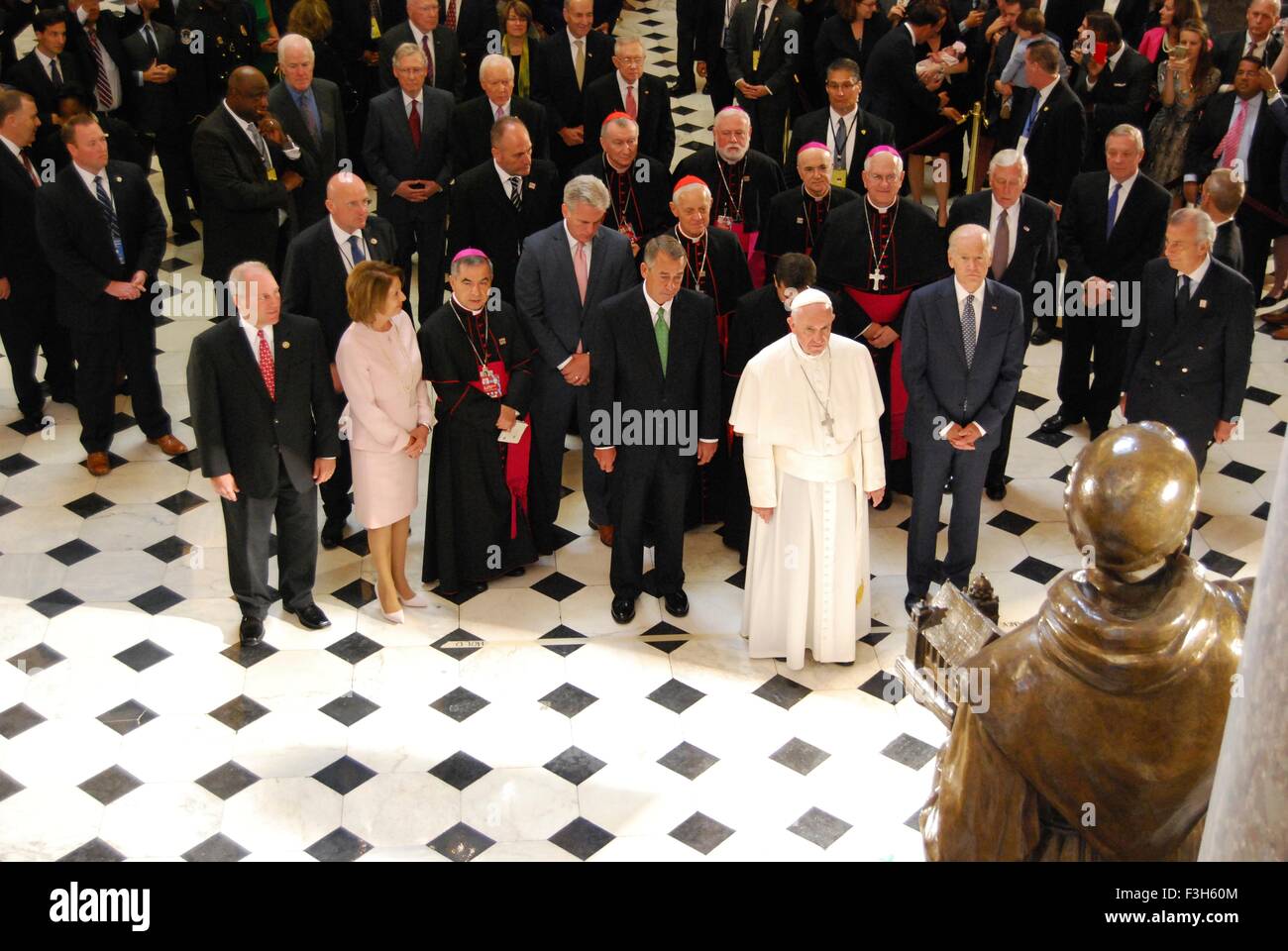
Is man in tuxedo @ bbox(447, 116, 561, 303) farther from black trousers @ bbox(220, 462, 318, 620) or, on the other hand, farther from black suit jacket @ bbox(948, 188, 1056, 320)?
black suit jacket @ bbox(948, 188, 1056, 320)

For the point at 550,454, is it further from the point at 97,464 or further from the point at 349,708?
the point at 97,464

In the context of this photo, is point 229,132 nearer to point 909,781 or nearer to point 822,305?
point 822,305

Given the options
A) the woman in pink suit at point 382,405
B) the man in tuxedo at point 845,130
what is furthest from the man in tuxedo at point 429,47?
the woman in pink suit at point 382,405

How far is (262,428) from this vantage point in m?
6.86

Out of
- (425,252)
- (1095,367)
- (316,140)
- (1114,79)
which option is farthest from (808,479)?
(1114,79)

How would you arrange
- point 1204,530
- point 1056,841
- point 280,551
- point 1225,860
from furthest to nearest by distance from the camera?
point 1204,530 < point 280,551 < point 1056,841 < point 1225,860

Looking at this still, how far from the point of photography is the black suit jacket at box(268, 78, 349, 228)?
9.33 meters

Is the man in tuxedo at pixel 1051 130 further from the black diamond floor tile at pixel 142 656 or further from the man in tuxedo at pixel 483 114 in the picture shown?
the black diamond floor tile at pixel 142 656

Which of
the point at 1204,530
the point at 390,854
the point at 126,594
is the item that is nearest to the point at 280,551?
the point at 126,594

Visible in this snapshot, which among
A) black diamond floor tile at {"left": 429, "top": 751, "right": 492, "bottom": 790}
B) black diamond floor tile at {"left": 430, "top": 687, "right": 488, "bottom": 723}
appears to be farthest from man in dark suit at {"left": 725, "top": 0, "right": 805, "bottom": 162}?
black diamond floor tile at {"left": 429, "top": 751, "right": 492, "bottom": 790}

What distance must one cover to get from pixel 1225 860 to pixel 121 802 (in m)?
5.72

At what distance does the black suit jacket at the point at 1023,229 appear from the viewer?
8.04 metres

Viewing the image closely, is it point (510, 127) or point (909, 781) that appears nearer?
point (909, 781)

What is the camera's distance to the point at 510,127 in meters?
8.41
